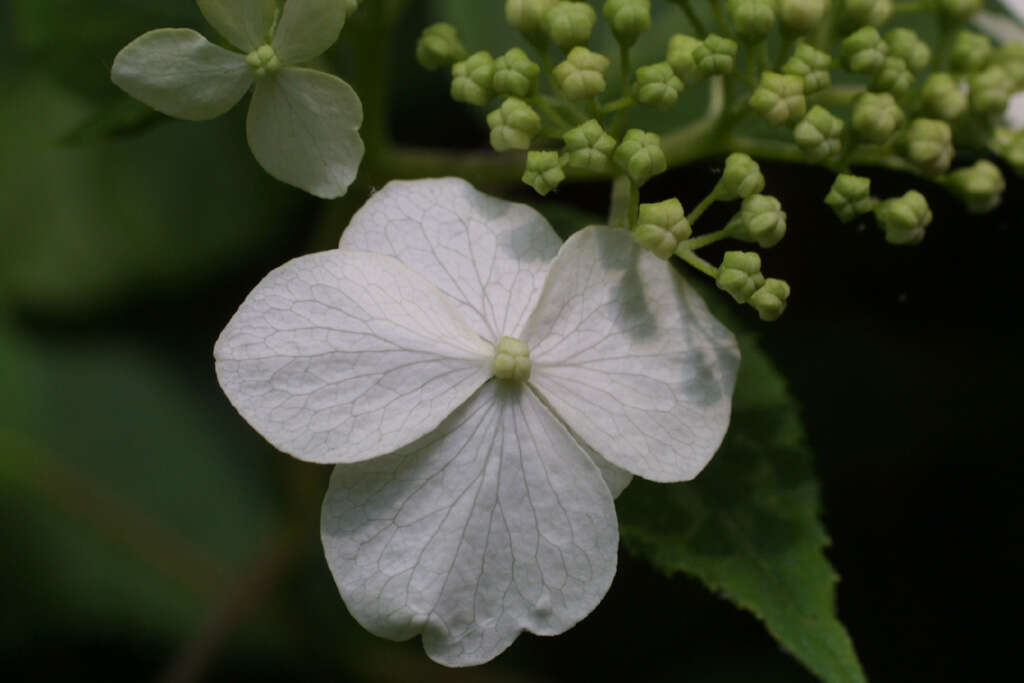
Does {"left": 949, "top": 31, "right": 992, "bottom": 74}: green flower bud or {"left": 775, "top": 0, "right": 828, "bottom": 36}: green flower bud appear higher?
{"left": 775, "top": 0, "right": 828, "bottom": 36}: green flower bud

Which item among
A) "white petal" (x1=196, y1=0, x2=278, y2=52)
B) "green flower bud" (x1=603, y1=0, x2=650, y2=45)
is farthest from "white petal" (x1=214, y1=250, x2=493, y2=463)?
"green flower bud" (x1=603, y1=0, x2=650, y2=45)

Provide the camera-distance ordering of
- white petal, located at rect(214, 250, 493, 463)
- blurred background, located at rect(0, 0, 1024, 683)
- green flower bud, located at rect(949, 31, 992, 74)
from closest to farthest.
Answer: white petal, located at rect(214, 250, 493, 463), green flower bud, located at rect(949, 31, 992, 74), blurred background, located at rect(0, 0, 1024, 683)

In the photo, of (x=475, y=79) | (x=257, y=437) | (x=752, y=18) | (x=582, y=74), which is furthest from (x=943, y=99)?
(x=257, y=437)

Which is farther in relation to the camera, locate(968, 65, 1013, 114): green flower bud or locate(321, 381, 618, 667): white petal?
locate(968, 65, 1013, 114): green flower bud

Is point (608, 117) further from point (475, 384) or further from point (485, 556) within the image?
point (485, 556)

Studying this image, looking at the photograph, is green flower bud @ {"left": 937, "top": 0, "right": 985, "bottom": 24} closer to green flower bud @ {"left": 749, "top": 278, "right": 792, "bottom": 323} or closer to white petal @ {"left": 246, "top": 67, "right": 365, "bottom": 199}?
green flower bud @ {"left": 749, "top": 278, "right": 792, "bottom": 323}

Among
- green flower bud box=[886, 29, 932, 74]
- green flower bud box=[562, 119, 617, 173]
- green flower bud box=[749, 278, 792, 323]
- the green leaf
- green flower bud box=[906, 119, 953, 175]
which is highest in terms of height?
green flower bud box=[562, 119, 617, 173]

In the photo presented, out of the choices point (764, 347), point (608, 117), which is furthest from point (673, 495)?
point (764, 347)

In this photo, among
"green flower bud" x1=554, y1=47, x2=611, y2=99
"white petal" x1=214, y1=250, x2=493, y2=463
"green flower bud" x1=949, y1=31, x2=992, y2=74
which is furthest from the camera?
"green flower bud" x1=949, y1=31, x2=992, y2=74

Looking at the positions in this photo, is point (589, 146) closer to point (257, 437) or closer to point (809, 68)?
point (809, 68)
